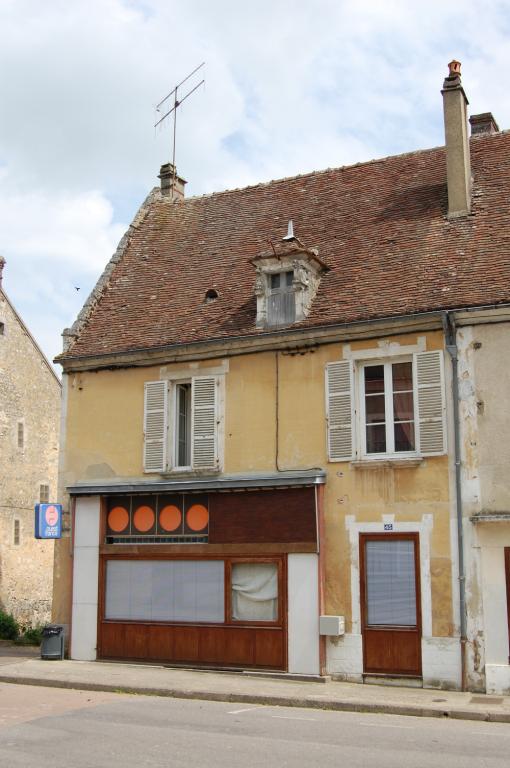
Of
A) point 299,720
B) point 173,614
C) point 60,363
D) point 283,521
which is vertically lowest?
point 299,720

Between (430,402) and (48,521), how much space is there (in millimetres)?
7312

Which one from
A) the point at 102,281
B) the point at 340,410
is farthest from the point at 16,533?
the point at 340,410

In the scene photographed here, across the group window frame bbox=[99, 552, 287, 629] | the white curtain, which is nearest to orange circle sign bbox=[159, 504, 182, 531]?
window frame bbox=[99, 552, 287, 629]

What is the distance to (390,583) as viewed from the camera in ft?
45.3

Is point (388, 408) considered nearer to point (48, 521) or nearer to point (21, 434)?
point (48, 521)

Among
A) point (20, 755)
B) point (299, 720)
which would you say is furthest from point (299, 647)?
point (20, 755)

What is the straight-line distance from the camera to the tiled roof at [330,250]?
1477 cm

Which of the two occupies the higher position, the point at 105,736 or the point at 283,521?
the point at 283,521

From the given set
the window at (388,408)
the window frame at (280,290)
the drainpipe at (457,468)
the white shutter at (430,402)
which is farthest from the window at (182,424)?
the drainpipe at (457,468)

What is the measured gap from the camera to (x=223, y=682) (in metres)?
13.5

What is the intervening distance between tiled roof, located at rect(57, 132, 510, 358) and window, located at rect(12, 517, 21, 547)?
43.7ft

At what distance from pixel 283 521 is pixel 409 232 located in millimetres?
5714

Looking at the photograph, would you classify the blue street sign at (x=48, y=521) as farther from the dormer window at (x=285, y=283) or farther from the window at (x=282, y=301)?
the window at (x=282, y=301)

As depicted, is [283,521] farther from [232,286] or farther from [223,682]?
[232,286]
